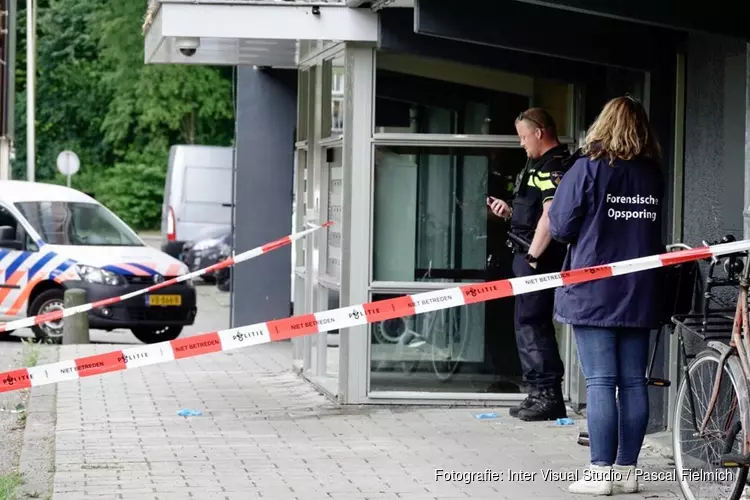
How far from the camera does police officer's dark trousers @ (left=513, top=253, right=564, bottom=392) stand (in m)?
9.07

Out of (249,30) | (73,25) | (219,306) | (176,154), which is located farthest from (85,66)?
(249,30)

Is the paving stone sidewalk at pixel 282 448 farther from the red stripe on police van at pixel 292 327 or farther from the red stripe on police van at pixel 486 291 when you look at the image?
the red stripe on police van at pixel 486 291

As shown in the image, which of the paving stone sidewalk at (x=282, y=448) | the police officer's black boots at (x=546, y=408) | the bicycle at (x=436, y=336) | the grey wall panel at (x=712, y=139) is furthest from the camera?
the bicycle at (x=436, y=336)

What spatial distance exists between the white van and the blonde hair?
2248cm

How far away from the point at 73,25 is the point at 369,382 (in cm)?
4008

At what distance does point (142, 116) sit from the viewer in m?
43.7

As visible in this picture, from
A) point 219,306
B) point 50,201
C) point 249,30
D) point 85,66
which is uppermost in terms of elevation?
point 85,66

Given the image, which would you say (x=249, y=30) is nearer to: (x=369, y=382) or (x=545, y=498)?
(x=369, y=382)

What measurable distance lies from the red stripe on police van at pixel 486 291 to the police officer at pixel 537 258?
1.50m

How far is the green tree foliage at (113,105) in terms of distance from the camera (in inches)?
1677

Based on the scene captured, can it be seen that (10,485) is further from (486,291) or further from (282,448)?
(486,291)

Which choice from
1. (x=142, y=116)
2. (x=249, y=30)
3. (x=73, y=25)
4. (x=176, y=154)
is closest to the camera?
(x=249, y=30)

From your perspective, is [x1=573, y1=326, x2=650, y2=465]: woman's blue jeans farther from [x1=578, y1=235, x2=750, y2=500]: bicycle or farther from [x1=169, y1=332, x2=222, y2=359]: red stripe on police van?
[x1=169, y1=332, x2=222, y2=359]: red stripe on police van

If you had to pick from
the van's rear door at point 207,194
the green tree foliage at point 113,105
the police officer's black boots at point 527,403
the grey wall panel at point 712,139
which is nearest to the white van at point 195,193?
the van's rear door at point 207,194
